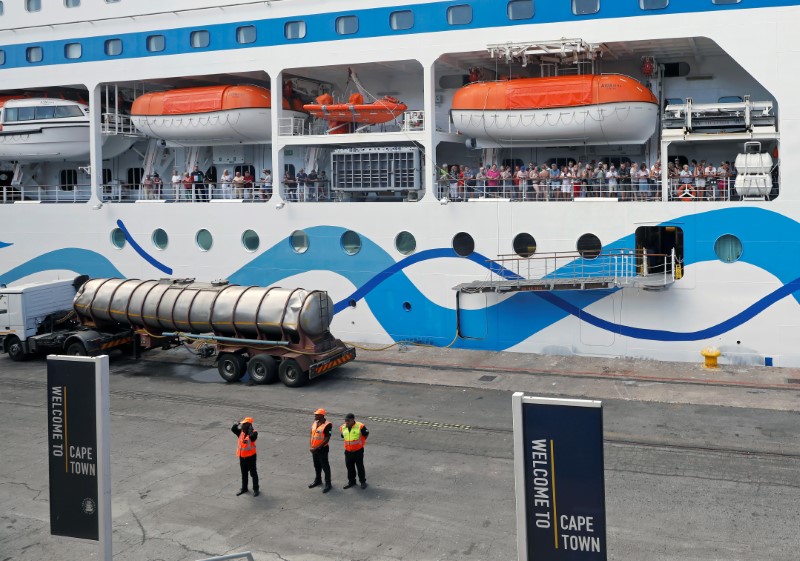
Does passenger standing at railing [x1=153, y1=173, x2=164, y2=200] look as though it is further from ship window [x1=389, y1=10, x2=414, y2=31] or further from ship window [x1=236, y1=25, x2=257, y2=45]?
ship window [x1=389, y1=10, x2=414, y2=31]

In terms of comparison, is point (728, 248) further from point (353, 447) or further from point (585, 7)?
point (353, 447)

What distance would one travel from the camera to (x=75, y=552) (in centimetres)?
1091

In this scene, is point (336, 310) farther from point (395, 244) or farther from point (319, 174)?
point (319, 174)

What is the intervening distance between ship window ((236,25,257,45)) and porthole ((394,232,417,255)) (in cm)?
695

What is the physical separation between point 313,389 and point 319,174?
8.23 meters

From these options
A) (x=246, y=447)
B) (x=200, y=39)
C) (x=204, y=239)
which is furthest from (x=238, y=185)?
(x=246, y=447)

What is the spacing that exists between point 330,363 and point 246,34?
10.2 m

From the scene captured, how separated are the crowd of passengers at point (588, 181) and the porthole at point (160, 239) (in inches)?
326

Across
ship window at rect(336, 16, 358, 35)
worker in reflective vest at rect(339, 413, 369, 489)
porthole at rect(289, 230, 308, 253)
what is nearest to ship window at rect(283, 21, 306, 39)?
ship window at rect(336, 16, 358, 35)

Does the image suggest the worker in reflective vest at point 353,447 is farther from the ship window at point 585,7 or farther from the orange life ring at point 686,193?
the ship window at point 585,7

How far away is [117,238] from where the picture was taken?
26203mm

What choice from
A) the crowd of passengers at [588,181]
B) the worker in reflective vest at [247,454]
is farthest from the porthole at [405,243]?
the worker in reflective vest at [247,454]

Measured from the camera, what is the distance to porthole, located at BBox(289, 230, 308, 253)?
76.6 ft

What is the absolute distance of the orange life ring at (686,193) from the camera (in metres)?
20.0
